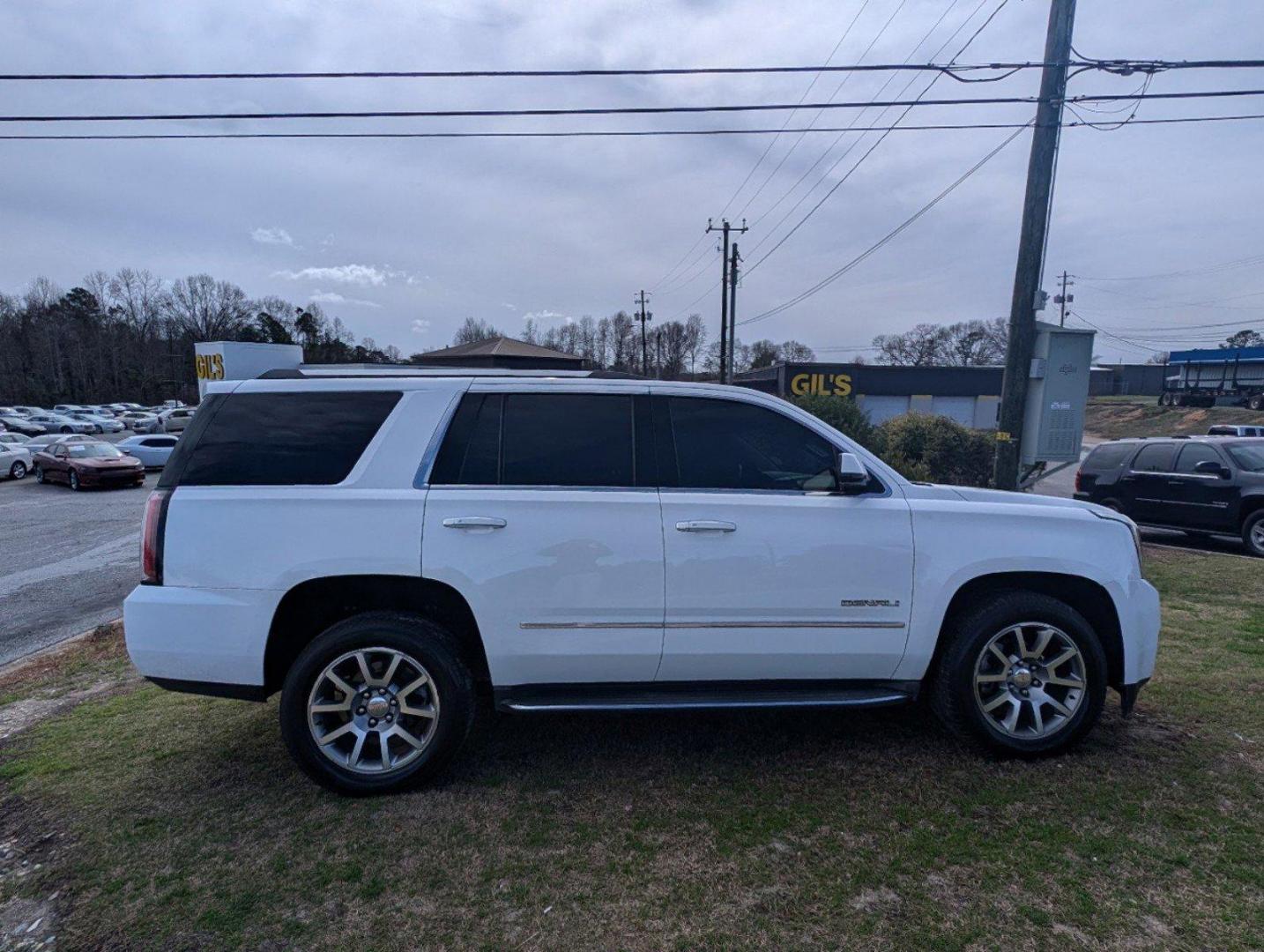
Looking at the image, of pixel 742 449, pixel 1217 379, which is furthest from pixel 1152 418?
pixel 742 449

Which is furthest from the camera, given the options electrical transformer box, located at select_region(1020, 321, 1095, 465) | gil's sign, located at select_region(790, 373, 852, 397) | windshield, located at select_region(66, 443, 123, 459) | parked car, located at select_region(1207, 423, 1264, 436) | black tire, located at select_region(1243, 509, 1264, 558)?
gil's sign, located at select_region(790, 373, 852, 397)

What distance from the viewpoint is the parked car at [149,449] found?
2472 cm

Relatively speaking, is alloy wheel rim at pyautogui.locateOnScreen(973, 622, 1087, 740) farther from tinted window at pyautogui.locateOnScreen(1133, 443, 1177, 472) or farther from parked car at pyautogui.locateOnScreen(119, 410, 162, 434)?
parked car at pyautogui.locateOnScreen(119, 410, 162, 434)

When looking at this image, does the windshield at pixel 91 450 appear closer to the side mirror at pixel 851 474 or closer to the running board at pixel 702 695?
the running board at pixel 702 695

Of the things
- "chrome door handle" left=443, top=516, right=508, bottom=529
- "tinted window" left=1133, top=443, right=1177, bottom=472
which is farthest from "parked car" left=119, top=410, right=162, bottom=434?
"tinted window" left=1133, top=443, right=1177, bottom=472

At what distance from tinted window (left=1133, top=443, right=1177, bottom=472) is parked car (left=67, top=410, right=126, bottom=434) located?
5294 cm

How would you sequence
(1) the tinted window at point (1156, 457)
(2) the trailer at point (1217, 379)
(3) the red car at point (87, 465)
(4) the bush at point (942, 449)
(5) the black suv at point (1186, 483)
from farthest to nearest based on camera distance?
(2) the trailer at point (1217, 379) < (3) the red car at point (87, 465) < (4) the bush at point (942, 449) < (1) the tinted window at point (1156, 457) < (5) the black suv at point (1186, 483)

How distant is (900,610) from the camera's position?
137 inches

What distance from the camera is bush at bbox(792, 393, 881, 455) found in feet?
42.8

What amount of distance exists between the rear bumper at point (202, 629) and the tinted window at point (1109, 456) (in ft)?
41.3

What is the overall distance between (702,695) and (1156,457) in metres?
10.9

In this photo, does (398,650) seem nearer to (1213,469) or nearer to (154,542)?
(154,542)

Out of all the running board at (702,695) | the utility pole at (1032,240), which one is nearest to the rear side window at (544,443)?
the running board at (702,695)

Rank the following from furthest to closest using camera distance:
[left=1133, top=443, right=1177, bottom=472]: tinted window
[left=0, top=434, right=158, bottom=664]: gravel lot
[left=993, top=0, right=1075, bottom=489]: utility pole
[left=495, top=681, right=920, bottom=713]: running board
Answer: [left=1133, top=443, right=1177, bottom=472]: tinted window < [left=993, top=0, right=1075, bottom=489]: utility pole < [left=0, top=434, right=158, bottom=664]: gravel lot < [left=495, top=681, right=920, bottom=713]: running board
